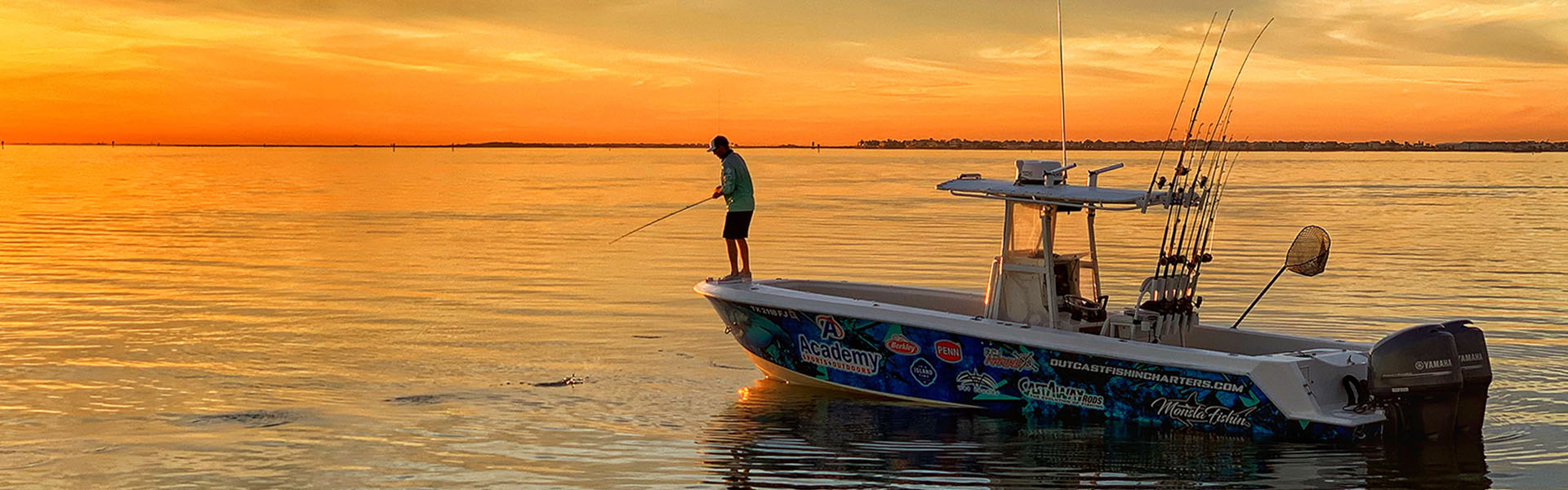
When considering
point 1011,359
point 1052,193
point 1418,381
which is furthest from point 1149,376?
point 1418,381

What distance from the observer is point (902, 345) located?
36.3 feet

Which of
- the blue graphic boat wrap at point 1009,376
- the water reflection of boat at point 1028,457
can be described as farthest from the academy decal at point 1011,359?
the water reflection of boat at point 1028,457

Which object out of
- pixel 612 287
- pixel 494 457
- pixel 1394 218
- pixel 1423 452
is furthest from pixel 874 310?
pixel 1394 218

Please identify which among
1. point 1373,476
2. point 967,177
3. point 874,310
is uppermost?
point 967,177

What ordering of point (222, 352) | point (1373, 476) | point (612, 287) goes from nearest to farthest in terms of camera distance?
point (1373, 476), point (222, 352), point (612, 287)

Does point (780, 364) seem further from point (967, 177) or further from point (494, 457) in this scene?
point (494, 457)

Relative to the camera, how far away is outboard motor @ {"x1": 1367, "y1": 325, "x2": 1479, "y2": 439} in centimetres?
948

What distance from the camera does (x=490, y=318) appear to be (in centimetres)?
1611

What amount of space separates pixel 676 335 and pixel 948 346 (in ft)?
15.1

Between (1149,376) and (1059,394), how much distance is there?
705mm

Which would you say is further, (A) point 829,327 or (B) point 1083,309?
(A) point 829,327

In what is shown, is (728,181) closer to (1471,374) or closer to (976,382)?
(976,382)

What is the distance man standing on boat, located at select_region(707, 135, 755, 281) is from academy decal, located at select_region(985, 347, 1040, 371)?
2.46m

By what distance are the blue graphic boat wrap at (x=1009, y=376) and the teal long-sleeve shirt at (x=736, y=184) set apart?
0.86m
